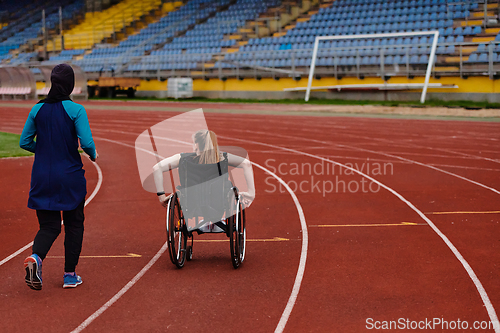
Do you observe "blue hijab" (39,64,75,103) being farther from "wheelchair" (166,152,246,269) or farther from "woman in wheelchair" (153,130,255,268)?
"wheelchair" (166,152,246,269)

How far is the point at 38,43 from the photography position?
4812 cm

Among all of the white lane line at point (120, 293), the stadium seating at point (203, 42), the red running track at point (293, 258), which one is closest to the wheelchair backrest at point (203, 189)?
the red running track at point (293, 258)

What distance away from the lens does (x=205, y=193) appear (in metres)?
5.05

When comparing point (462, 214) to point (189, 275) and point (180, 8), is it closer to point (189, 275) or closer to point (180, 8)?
point (189, 275)

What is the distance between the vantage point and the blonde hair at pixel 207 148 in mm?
4992

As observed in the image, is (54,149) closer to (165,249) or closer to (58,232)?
(58,232)

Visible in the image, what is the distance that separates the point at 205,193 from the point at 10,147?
10.4 metres

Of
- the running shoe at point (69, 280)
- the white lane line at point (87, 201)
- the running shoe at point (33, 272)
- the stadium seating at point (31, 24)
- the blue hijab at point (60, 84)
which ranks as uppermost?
the stadium seating at point (31, 24)

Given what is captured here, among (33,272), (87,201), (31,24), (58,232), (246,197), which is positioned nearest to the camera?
(33,272)

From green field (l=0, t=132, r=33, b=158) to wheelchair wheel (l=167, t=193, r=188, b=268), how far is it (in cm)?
868

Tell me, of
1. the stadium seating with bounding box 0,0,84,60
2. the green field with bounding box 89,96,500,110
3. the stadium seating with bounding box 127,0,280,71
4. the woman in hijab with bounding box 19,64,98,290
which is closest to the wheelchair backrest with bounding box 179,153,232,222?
the woman in hijab with bounding box 19,64,98,290

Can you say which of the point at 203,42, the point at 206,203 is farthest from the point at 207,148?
the point at 203,42

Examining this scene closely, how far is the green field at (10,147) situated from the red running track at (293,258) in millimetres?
1196

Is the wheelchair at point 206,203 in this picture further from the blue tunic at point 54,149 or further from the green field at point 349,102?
the green field at point 349,102
